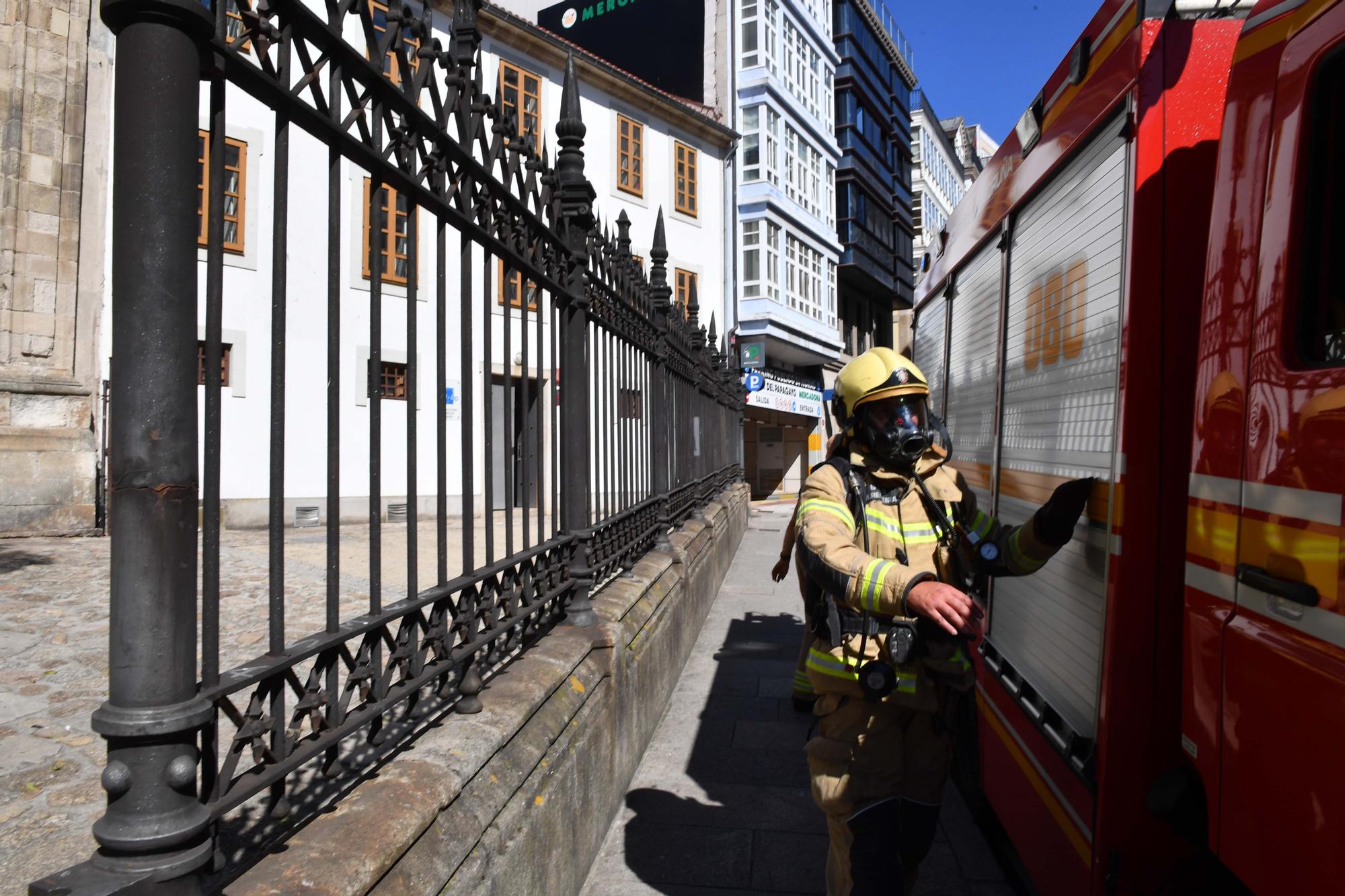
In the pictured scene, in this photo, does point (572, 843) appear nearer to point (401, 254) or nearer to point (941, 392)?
point (941, 392)

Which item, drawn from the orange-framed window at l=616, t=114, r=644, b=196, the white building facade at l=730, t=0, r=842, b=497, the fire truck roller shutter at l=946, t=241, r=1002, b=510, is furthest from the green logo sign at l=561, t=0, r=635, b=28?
the fire truck roller shutter at l=946, t=241, r=1002, b=510

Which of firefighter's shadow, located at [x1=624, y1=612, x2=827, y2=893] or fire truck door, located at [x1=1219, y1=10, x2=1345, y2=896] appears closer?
fire truck door, located at [x1=1219, y1=10, x2=1345, y2=896]

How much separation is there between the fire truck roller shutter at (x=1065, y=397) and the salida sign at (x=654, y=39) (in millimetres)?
27034

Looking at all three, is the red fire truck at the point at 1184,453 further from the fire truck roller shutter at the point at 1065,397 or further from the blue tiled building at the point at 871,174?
the blue tiled building at the point at 871,174

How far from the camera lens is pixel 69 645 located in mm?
4965

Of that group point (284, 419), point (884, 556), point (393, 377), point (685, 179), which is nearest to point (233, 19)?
point (284, 419)

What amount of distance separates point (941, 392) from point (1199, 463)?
3579mm

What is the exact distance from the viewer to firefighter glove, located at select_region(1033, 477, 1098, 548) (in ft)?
8.50

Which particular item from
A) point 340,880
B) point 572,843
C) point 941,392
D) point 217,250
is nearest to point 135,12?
point 217,250

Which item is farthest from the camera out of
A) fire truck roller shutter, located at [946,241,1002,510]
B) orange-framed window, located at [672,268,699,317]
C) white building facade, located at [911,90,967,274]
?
white building facade, located at [911,90,967,274]

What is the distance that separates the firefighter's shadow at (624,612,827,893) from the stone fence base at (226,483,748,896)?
213 millimetres

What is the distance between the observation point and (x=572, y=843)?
3.38 m

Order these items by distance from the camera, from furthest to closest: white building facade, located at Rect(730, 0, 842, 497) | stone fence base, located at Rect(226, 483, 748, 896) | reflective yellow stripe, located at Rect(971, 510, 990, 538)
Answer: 1. white building facade, located at Rect(730, 0, 842, 497)
2. reflective yellow stripe, located at Rect(971, 510, 990, 538)
3. stone fence base, located at Rect(226, 483, 748, 896)

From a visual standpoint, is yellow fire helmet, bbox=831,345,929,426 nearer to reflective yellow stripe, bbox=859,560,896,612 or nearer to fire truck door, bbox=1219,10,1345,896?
reflective yellow stripe, bbox=859,560,896,612
